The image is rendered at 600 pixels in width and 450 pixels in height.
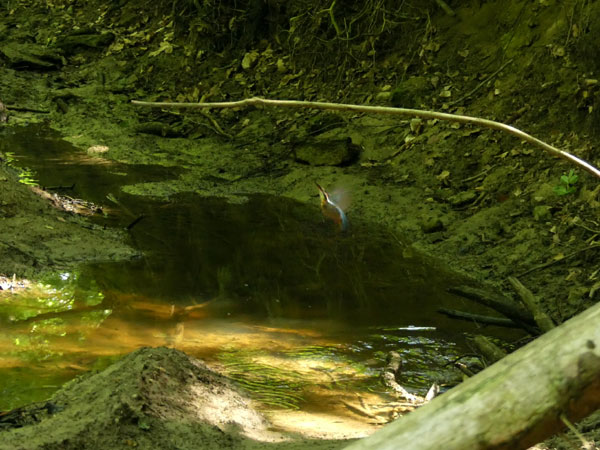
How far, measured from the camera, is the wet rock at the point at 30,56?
41.4ft

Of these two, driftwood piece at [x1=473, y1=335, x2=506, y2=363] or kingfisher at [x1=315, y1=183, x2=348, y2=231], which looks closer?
driftwood piece at [x1=473, y1=335, x2=506, y2=363]

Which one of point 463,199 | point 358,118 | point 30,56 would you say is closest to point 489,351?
point 463,199

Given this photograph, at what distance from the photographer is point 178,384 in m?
3.52

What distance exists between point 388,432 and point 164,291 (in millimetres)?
4059

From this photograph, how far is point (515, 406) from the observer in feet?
5.23

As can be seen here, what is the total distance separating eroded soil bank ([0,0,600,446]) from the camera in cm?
630

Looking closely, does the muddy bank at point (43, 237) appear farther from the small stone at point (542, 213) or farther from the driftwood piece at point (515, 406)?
the driftwood piece at point (515, 406)

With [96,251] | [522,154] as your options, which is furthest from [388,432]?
[522,154]

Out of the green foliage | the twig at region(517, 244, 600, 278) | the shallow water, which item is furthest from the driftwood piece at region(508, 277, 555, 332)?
the green foliage

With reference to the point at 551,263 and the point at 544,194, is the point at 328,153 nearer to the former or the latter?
the point at 544,194

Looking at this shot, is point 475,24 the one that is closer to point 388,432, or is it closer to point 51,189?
point 51,189

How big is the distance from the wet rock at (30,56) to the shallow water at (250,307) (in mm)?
5432

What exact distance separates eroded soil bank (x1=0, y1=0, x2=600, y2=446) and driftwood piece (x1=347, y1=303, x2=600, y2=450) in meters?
1.74

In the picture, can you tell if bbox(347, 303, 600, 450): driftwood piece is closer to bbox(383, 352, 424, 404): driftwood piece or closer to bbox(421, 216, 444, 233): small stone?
bbox(383, 352, 424, 404): driftwood piece
